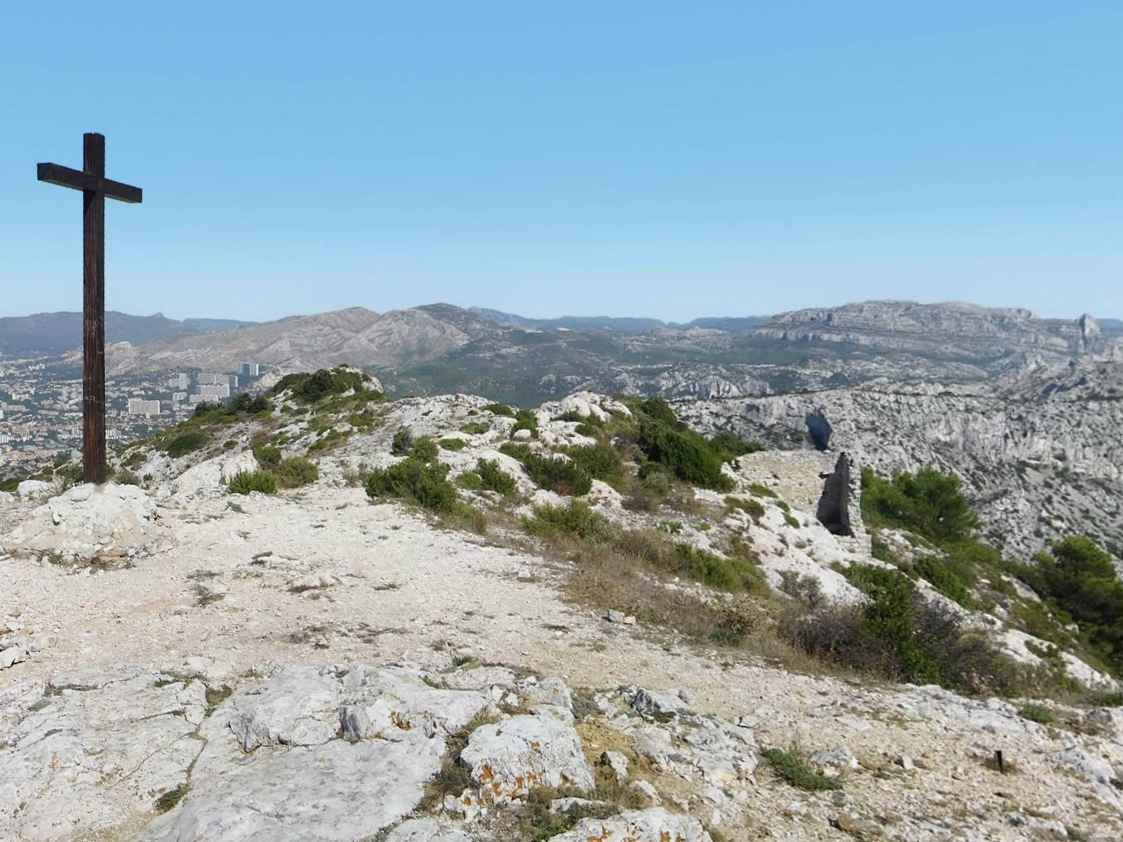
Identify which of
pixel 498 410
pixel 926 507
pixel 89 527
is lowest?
pixel 926 507

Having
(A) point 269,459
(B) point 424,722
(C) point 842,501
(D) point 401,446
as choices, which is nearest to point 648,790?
(B) point 424,722

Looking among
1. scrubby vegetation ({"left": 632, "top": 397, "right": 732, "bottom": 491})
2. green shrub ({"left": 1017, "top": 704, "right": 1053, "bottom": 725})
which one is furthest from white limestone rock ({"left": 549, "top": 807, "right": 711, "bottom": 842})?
scrubby vegetation ({"left": 632, "top": 397, "right": 732, "bottom": 491})

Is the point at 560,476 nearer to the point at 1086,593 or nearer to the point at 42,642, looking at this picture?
the point at 42,642

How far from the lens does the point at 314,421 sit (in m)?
32.7

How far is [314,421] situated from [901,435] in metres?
81.7

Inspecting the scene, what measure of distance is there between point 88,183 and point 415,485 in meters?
9.17

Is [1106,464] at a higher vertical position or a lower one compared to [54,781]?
lower

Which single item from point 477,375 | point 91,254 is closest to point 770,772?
point 91,254

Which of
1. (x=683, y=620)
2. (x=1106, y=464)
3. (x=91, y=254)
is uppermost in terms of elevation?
(x=91, y=254)

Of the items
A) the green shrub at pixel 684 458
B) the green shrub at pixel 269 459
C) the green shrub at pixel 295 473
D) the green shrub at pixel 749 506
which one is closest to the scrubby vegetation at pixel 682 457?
the green shrub at pixel 684 458

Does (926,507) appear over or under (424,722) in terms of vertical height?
under

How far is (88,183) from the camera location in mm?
10266

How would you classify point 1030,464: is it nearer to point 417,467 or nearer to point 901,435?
point 901,435

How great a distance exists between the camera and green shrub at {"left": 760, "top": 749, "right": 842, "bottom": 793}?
18.5 feet
